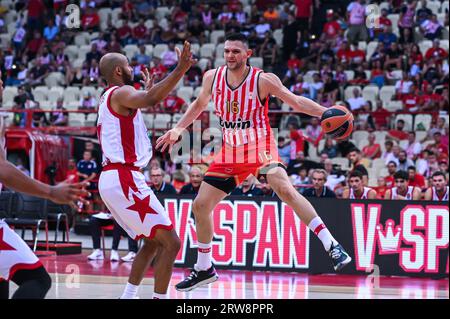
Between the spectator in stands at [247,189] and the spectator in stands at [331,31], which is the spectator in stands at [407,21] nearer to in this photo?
the spectator in stands at [331,31]

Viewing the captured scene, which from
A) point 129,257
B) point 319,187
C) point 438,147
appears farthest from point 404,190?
point 129,257

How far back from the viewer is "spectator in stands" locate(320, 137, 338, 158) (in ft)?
59.9

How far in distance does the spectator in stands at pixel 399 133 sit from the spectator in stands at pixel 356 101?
1.14 metres

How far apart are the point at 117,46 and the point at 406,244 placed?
481 inches

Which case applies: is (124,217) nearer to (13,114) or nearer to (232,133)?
(232,133)

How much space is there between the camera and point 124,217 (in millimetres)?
7652

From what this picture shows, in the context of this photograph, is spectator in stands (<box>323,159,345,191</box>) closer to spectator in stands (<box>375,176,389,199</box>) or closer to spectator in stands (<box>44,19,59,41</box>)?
spectator in stands (<box>375,176,389,199</box>)

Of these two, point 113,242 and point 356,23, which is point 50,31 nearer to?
point 356,23

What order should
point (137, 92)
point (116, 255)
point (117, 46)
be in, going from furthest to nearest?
point (117, 46), point (116, 255), point (137, 92)

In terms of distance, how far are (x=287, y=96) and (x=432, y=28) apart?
44.3ft

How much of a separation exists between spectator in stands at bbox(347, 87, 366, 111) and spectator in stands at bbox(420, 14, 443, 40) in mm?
2884

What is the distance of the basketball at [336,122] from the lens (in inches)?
335

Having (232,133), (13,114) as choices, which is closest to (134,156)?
(232,133)

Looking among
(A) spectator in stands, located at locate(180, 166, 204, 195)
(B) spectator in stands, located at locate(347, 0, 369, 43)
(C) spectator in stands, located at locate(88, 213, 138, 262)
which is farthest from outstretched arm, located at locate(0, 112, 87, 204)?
(B) spectator in stands, located at locate(347, 0, 369, 43)
